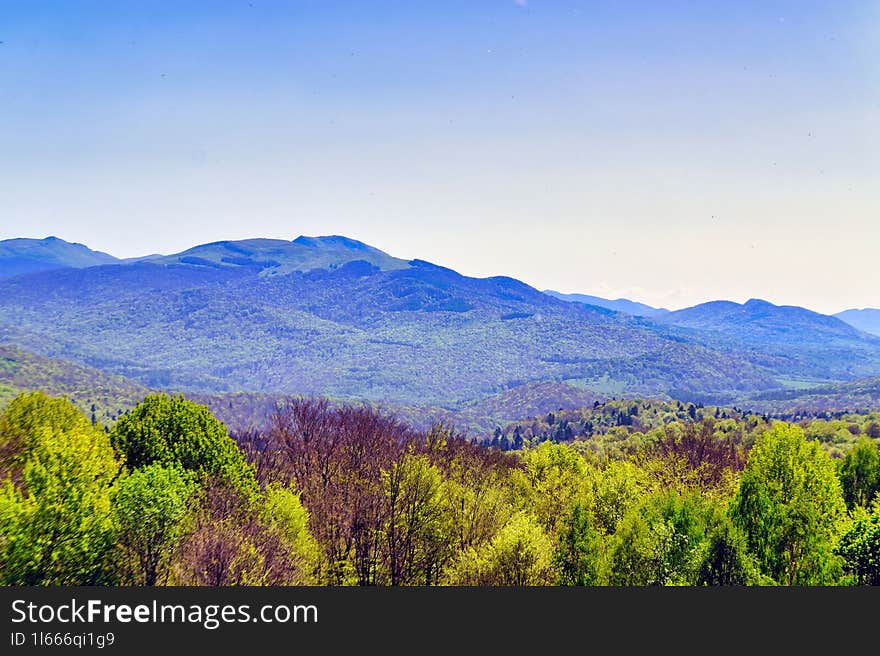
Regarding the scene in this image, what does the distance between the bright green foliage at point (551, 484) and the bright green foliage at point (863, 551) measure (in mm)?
19541

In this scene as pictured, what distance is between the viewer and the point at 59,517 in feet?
118

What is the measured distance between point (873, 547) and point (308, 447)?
55585mm

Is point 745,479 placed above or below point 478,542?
above

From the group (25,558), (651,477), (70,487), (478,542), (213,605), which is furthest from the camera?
(651,477)

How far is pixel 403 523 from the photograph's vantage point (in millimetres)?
49938

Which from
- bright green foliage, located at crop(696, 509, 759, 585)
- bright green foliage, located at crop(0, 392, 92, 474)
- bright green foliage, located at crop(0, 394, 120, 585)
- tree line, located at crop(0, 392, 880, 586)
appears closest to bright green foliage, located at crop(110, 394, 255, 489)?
tree line, located at crop(0, 392, 880, 586)

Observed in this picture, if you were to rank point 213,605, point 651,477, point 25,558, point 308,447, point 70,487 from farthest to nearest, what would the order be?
point 651,477 < point 308,447 < point 70,487 < point 25,558 < point 213,605

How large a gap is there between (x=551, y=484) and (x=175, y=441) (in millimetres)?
39359

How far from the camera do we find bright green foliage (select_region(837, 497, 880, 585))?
4269cm

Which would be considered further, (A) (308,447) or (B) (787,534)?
(A) (308,447)

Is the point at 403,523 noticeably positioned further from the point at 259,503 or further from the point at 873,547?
the point at 873,547

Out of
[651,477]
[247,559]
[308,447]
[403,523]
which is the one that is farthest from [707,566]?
[308,447]

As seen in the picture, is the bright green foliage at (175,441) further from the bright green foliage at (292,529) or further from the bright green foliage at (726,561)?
the bright green foliage at (726,561)

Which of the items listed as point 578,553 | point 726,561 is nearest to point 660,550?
point 726,561
